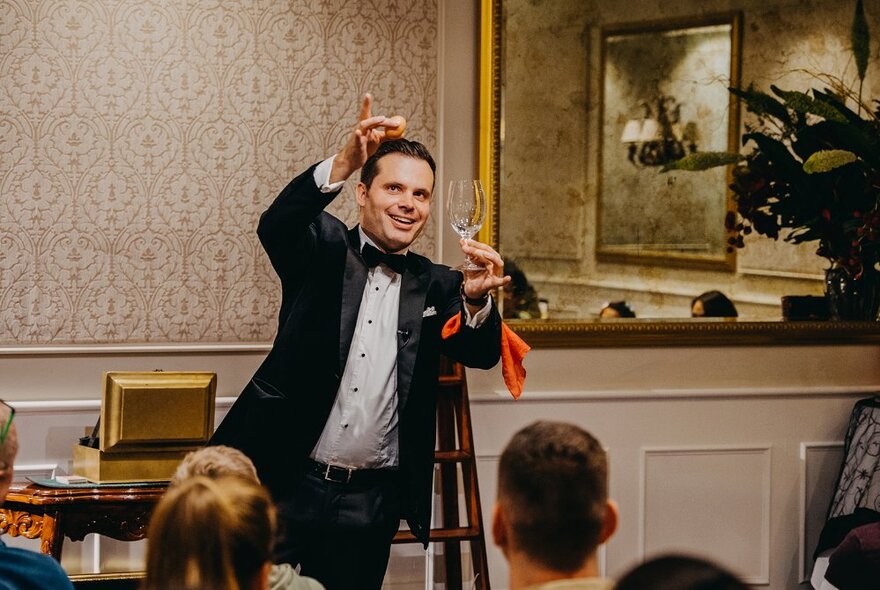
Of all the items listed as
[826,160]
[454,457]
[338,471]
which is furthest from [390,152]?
[826,160]

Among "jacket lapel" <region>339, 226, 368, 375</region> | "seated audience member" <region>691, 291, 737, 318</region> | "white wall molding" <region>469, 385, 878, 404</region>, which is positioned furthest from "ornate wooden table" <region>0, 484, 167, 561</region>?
"seated audience member" <region>691, 291, 737, 318</region>

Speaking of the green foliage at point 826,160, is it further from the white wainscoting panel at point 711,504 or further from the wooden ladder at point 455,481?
the wooden ladder at point 455,481

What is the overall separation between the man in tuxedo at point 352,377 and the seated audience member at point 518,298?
3.26 ft

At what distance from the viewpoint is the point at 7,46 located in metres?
3.30

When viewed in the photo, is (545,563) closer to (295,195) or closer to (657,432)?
(295,195)

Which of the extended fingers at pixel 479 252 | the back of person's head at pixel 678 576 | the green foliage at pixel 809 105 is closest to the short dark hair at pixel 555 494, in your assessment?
the back of person's head at pixel 678 576

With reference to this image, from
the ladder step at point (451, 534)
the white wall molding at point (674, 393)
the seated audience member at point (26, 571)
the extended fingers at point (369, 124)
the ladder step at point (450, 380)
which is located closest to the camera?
the seated audience member at point (26, 571)

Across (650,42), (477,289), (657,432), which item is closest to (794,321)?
(657,432)

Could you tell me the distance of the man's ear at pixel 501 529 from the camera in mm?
1519

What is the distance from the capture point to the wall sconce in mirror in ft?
12.6

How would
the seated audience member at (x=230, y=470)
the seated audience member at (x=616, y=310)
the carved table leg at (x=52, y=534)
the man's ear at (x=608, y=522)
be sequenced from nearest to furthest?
the man's ear at (x=608, y=522), the seated audience member at (x=230, y=470), the carved table leg at (x=52, y=534), the seated audience member at (x=616, y=310)

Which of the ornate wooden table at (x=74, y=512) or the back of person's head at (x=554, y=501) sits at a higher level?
the back of person's head at (x=554, y=501)

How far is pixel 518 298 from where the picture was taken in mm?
3746

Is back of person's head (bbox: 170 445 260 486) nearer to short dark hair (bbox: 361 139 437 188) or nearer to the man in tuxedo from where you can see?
the man in tuxedo
